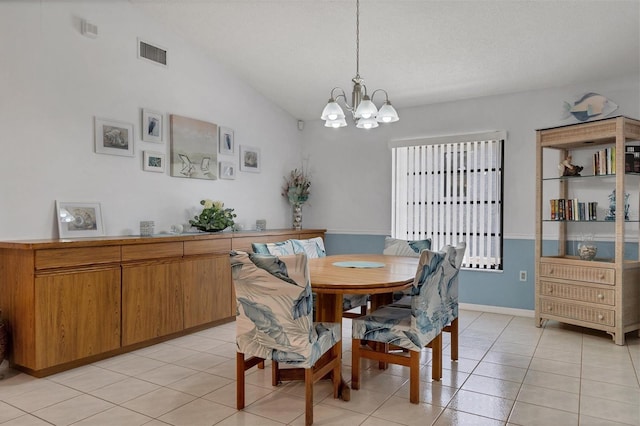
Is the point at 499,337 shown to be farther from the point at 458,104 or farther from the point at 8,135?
the point at 8,135

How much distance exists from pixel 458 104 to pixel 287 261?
3.78 m

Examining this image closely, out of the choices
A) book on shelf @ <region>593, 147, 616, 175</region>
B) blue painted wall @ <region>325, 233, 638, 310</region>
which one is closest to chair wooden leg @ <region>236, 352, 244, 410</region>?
blue painted wall @ <region>325, 233, 638, 310</region>

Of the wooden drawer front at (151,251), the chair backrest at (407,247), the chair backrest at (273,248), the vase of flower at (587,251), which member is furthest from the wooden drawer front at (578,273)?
the wooden drawer front at (151,251)

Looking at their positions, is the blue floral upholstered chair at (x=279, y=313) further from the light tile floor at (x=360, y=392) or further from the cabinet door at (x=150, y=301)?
the cabinet door at (x=150, y=301)

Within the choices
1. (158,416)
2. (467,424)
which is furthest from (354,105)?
(158,416)

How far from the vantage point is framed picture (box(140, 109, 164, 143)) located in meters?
4.17

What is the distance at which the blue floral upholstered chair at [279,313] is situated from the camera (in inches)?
88.3

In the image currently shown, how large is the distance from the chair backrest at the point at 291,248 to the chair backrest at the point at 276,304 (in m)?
0.95

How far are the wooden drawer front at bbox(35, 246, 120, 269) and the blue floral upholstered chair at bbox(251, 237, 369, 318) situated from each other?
112 cm

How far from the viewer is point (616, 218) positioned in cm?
386

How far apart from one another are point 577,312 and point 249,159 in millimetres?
3939

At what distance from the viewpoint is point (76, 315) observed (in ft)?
10.4

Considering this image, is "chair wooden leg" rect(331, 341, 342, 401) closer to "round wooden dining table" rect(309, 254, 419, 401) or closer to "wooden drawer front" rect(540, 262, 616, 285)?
"round wooden dining table" rect(309, 254, 419, 401)

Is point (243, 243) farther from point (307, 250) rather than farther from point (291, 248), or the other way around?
point (291, 248)
